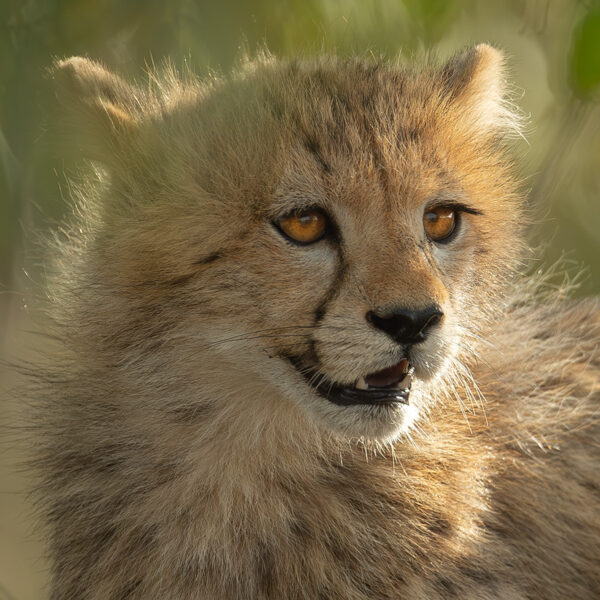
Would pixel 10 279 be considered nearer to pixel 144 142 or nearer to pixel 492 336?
pixel 144 142

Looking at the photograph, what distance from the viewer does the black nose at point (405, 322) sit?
2.88 meters

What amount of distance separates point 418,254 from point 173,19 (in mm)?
1716

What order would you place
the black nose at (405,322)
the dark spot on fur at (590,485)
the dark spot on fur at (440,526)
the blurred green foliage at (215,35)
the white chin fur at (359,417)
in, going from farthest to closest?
the dark spot on fur at (590,485) < the dark spot on fur at (440,526) < the white chin fur at (359,417) < the black nose at (405,322) < the blurred green foliage at (215,35)

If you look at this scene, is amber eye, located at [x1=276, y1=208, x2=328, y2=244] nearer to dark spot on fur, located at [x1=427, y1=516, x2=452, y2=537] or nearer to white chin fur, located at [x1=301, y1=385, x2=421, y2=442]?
white chin fur, located at [x1=301, y1=385, x2=421, y2=442]

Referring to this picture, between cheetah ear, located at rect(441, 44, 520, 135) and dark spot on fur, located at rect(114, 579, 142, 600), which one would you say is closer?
dark spot on fur, located at rect(114, 579, 142, 600)

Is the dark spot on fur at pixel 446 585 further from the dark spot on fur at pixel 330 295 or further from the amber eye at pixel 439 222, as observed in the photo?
the amber eye at pixel 439 222

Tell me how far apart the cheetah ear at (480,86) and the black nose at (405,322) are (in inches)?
51.1

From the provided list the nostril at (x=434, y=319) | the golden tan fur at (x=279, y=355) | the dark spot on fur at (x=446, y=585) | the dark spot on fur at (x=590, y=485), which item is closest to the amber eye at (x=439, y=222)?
A: the golden tan fur at (x=279, y=355)

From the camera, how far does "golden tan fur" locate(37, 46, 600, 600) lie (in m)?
3.14

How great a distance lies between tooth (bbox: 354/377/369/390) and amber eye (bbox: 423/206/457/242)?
0.67m

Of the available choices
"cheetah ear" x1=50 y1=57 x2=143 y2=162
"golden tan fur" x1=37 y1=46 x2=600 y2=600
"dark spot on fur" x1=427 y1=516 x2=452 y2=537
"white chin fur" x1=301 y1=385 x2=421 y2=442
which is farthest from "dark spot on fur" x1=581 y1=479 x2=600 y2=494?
"cheetah ear" x1=50 y1=57 x2=143 y2=162

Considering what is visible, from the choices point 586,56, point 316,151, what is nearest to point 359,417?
point 316,151

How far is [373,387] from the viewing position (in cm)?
314

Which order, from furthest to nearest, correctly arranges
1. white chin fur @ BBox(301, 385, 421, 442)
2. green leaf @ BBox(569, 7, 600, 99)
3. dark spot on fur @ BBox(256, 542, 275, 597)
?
dark spot on fur @ BBox(256, 542, 275, 597) < white chin fur @ BBox(301, 385, 421, 442) < green leaf @ BBox(569, 7, 600, 99)
